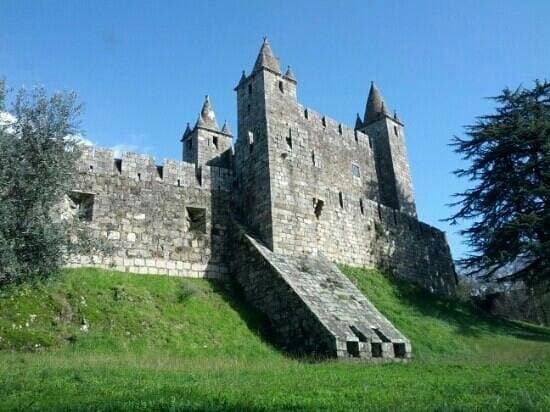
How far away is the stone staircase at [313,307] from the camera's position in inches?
581

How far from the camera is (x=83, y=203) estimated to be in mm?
18141

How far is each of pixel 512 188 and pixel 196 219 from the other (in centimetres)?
1659

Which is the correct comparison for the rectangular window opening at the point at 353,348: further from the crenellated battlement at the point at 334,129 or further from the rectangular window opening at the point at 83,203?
the crenellated battlement at the point at 334,129

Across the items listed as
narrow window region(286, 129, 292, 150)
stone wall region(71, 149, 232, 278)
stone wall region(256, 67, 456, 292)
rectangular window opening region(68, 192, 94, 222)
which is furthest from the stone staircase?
rectangular window opening region(68, 192, 94, 222)

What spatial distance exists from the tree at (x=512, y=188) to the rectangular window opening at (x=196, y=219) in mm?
14082

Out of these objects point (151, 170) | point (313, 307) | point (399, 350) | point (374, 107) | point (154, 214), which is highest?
point (374, 107)

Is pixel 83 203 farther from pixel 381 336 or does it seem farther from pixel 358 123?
pixel 358 123

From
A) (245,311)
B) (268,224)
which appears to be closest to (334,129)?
(268,224)

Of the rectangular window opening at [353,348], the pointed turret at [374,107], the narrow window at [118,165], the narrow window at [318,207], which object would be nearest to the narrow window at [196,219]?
the narrow window at [118,165]

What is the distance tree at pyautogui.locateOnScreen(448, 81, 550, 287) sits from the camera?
79.4ft

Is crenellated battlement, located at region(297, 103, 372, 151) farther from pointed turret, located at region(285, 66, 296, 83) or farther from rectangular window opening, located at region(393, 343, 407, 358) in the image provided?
rectangular window opening, located at region(393, 343, 407, 358)

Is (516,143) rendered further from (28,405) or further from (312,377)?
(28,405)

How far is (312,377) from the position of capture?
10219 millimetres

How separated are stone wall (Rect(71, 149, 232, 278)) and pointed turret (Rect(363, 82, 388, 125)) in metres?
14.6
